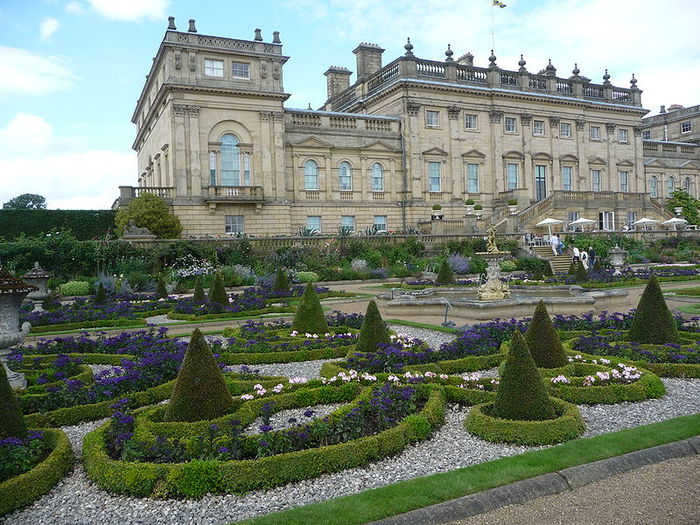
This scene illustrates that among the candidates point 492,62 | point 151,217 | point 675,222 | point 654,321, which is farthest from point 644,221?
point 654,321

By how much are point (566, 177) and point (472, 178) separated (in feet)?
28.3

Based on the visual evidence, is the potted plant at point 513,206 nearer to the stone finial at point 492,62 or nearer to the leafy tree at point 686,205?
the stone finial at point 492,62

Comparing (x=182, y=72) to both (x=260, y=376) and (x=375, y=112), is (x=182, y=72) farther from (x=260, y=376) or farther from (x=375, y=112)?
(x=260, y=376)

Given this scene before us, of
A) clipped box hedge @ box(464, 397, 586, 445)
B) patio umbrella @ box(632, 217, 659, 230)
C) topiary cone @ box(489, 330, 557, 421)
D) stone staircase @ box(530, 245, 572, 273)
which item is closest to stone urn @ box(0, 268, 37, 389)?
clipped box hedge @ box(464, 397, 586, 445)

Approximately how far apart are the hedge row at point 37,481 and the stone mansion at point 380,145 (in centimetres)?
2632

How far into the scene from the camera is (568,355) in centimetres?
891

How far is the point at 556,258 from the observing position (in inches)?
1178

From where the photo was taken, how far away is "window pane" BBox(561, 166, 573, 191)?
43.2m

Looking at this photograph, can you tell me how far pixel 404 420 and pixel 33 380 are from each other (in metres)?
5.55

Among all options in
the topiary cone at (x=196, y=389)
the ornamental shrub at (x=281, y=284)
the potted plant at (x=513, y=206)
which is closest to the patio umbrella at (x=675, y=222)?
the potted plant at (x=513, y=206)

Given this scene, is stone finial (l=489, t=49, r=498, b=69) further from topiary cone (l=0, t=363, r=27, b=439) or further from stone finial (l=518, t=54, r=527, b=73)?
topiary cone (l=0, t=363, r=27, b=439)

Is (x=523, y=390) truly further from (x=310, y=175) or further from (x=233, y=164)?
(x=310, y=175)

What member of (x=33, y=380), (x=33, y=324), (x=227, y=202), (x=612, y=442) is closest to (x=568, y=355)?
(x=612, y=442)

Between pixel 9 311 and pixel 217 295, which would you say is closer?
pixel 9 311
